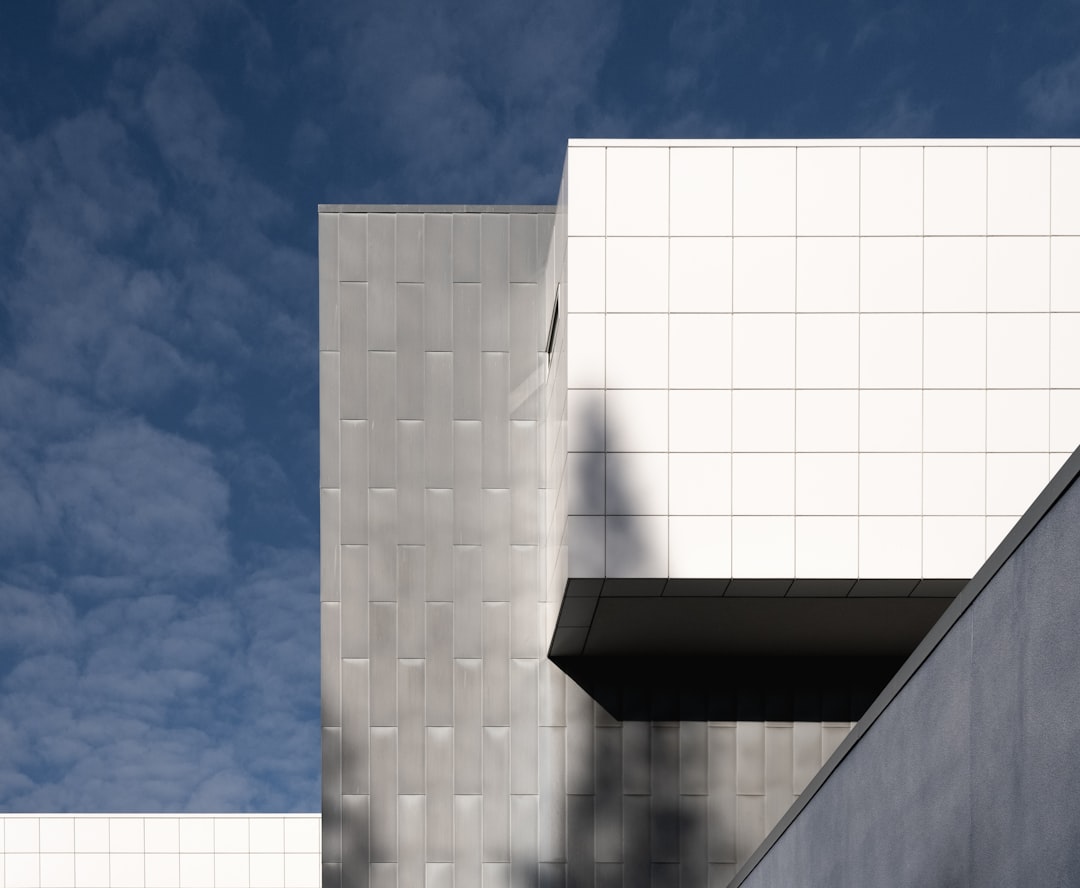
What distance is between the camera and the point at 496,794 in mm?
9805

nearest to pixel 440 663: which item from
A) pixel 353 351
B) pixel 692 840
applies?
pixel 692 840

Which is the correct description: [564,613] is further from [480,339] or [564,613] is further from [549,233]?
[549,233]

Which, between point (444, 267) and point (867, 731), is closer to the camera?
point (867, 731)

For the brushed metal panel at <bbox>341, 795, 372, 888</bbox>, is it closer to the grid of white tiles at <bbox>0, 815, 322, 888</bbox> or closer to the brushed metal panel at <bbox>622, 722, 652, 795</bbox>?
the brushed metal panel at <bbox>622, 722, 652, 795</bbox>

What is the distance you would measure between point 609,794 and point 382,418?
369 centimetres

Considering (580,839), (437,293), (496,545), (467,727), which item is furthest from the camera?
(437,293)

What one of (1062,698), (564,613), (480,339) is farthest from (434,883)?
(1062,698)

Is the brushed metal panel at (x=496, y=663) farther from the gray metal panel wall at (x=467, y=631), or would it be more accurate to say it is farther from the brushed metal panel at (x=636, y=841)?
the brushed metal panel at (x=636, y=841)

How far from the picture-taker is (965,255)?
8.40 metres

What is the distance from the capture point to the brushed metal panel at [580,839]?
380 inches

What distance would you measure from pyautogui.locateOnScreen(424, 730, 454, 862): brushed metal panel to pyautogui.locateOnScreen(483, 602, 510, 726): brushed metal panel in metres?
0.40

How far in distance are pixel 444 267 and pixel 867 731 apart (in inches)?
289

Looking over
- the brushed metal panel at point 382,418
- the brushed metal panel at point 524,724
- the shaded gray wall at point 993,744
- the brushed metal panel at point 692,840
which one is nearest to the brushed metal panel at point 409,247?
the brushed metal panel at point 382,418

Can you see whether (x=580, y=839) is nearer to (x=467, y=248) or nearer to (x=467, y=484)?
(x=467, y=484)
